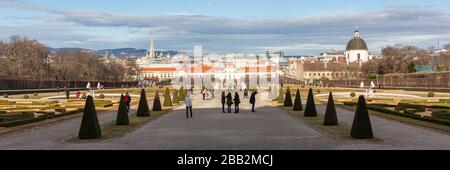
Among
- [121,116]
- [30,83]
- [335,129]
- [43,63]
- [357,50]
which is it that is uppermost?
[357,50]

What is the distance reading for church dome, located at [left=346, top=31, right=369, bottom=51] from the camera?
194 m

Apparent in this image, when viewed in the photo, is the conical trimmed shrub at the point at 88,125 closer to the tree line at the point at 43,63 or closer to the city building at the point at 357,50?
the tree line at the point at 43,63

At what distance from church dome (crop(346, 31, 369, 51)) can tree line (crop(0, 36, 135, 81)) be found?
3949 inches

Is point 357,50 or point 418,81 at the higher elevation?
point 357,50

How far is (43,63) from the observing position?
9375 centimetres

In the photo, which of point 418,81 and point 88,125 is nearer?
point 88,125

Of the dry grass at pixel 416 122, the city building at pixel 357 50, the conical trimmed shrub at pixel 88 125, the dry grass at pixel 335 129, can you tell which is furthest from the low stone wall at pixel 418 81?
the city building at pixel 357 50

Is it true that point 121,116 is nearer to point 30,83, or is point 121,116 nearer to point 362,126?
point 362,126

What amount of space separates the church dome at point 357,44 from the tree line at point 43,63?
10031 cm

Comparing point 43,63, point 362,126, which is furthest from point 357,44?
point 362,126

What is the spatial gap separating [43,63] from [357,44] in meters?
126

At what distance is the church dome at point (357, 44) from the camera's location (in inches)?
7623
